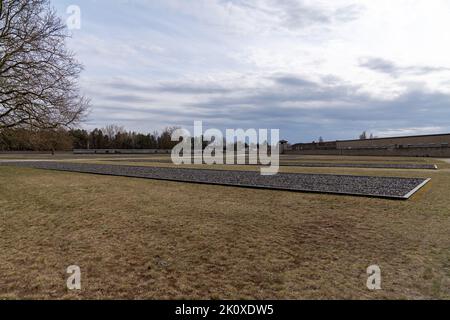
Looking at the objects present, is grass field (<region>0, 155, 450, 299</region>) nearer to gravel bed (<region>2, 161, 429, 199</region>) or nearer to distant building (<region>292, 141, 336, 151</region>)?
gravel bed (<region>2, 161, 429, 199</region>)

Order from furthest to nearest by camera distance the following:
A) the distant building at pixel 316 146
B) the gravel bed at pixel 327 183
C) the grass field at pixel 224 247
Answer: the distant building at pixel 316 146, the gravel bed at pixel 327 183, the grass field at pixel 224 247

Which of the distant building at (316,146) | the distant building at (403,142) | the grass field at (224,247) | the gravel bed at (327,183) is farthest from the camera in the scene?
the distant building at (316,146)

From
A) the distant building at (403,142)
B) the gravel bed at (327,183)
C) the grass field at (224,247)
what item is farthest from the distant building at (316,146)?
the grass field at (224,247)

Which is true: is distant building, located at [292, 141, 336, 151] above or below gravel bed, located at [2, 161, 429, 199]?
above

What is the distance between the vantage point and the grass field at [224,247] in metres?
3.63

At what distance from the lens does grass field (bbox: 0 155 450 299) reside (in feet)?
11.9

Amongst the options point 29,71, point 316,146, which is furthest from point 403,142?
point 29,71

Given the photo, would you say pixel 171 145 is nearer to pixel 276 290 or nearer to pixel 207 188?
pixel 207 188

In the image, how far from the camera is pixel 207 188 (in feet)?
39.9

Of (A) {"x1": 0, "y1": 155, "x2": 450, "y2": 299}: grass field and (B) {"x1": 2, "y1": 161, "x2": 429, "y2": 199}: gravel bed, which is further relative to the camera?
(B) {"x1": 2, "y1": 161, "x2": 429, "y2": 199}: gravel bed

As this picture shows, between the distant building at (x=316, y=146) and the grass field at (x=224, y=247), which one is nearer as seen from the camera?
the grass field at (x=224, y=247)

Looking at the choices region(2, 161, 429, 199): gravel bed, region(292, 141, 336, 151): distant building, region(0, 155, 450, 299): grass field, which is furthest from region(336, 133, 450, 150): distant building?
region(0, 155, 450, 299): grass field

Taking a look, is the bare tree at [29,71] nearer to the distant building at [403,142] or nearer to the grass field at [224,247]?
the grass field at [224,247]
